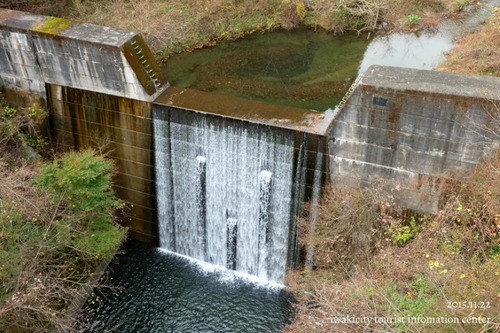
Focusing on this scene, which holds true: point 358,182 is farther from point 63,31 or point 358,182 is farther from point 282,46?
point 282,46

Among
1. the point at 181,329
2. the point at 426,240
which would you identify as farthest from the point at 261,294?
the point at 426,240

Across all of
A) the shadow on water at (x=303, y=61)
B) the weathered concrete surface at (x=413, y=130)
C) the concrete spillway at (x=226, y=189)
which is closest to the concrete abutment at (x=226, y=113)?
the weathered concrete surface at (x=413, y=130)

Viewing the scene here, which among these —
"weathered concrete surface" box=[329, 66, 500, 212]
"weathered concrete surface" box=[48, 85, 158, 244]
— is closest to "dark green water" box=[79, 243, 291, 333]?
"weathered concrete surface" box=[48, 85, 158, 244]

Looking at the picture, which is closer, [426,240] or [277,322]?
[426,240]

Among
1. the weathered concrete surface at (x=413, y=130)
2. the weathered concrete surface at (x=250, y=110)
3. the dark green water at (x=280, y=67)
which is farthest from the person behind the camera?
the dark green water at (x=280, y=67)

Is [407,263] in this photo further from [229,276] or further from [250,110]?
[229,276]

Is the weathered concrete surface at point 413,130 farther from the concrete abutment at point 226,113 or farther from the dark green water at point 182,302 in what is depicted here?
the dark green water at point 182,302
